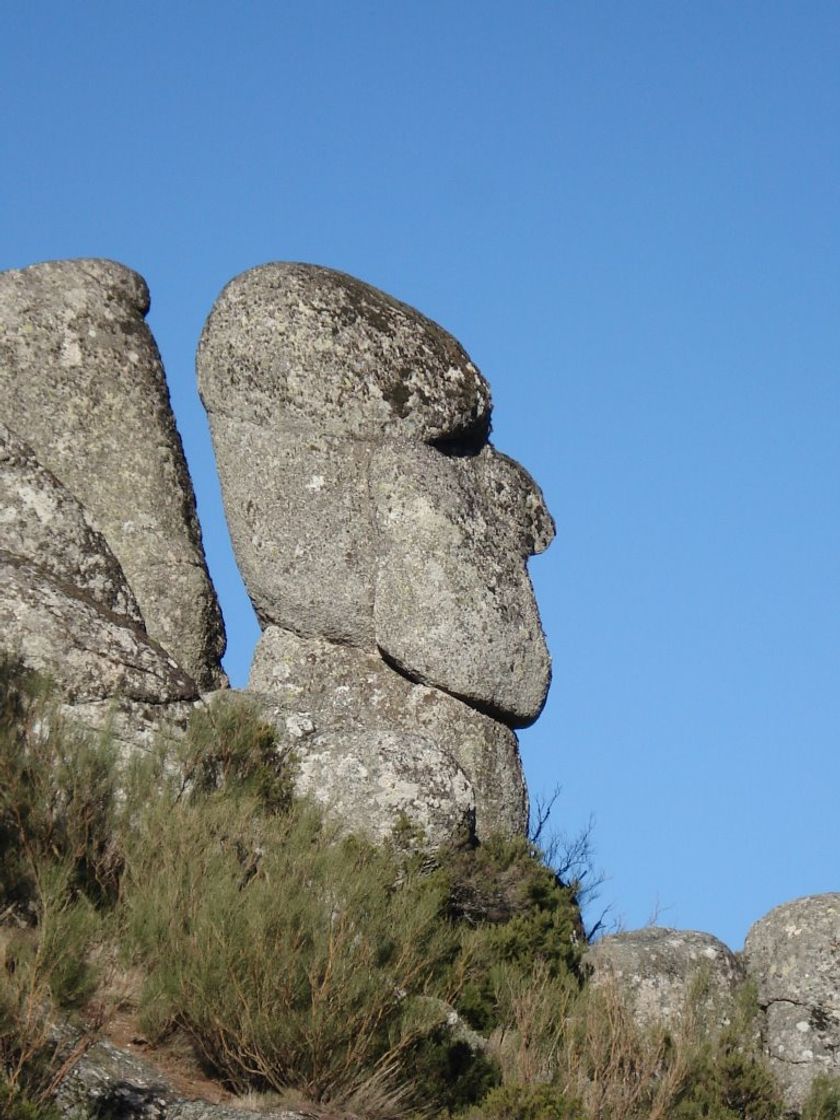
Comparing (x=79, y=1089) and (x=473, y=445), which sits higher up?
(x=473, y=445)

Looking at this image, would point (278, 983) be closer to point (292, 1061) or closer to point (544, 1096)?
point (292, 1061)

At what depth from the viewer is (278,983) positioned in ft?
37.3

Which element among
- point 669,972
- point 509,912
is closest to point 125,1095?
point 509,912

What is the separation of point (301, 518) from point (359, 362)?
1.45 metres

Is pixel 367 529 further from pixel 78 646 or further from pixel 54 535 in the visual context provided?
pixel 78 646

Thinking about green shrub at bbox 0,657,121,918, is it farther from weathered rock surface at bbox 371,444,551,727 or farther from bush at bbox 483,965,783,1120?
weathered rock surface at bbox 371,444,551,727

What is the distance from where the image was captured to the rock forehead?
17641 millimetres

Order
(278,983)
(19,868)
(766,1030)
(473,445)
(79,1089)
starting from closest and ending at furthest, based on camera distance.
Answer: (79,1089), (278,983), (19,868), (766,1030), (473,445)

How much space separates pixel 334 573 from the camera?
57.2 feet

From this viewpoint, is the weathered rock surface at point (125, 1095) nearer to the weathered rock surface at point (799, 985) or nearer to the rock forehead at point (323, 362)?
the weathered rock surface at point (799, 985)

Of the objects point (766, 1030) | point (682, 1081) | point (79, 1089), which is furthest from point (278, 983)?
point (766, 1030)

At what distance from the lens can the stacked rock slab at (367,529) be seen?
17.2 metres

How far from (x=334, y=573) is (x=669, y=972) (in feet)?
15.1

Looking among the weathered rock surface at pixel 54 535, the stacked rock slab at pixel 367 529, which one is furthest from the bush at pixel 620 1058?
the weathered rock surface at pixel 54 535
